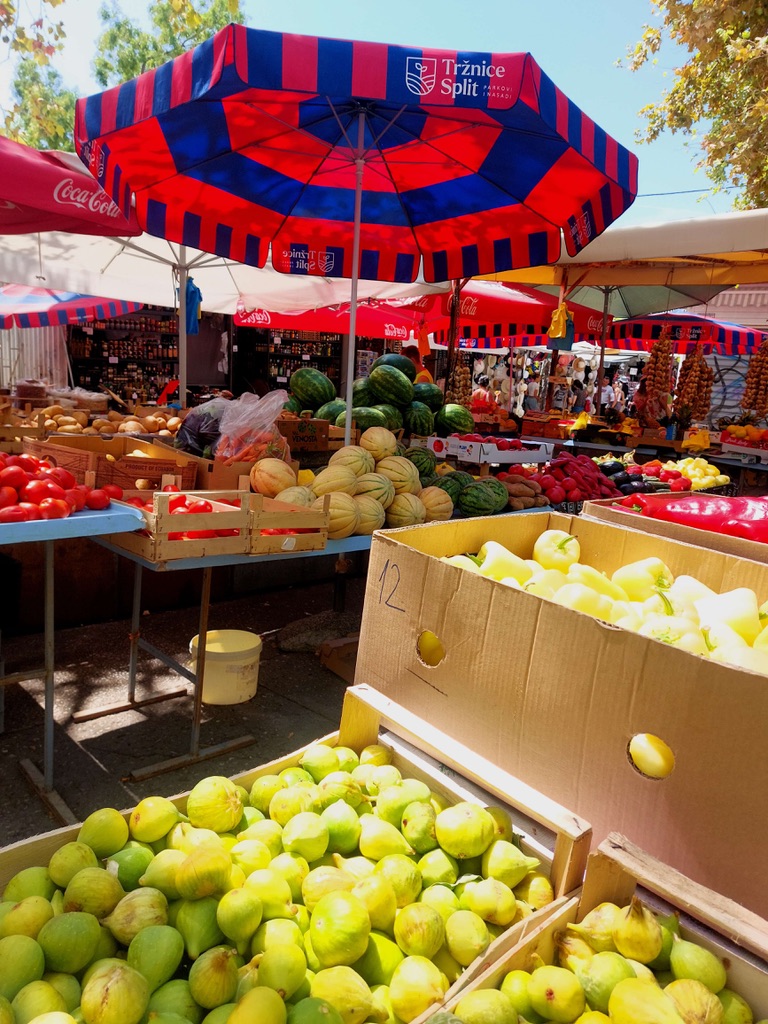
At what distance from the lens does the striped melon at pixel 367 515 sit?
3920 mm

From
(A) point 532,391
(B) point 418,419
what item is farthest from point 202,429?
(A) point 532,391

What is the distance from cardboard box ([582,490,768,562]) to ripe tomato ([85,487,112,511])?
2.17 metres

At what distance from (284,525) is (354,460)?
3.20 feet

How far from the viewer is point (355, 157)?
13.9 feet

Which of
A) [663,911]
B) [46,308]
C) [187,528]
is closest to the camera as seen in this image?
[663,911]

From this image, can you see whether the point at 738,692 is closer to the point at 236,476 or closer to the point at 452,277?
the point at 236,476

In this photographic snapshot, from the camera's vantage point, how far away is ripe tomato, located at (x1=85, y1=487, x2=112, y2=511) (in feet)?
10.1

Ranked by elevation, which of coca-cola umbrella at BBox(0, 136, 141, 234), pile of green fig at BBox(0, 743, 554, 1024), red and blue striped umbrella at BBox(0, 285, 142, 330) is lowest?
pile of green fig at BBox(0, 743, 554, 1024)

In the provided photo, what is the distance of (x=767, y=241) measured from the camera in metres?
6.01

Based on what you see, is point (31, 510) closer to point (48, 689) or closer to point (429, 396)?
point (48, 689)

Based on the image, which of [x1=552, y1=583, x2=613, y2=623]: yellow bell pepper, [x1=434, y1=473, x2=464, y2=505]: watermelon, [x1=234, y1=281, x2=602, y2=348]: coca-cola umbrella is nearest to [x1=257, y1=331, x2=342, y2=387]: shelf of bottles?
[x1=234, y1=281, x2=602, y2=348]: coca-cola umbrella

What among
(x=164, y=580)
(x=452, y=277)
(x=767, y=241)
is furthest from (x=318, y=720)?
(x=767, y=241)

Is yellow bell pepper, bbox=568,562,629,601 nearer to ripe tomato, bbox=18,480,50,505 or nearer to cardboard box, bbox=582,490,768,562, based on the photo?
cardboard box, bbox=582,490,768,562

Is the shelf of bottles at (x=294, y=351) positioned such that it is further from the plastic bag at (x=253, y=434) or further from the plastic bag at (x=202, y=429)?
the plastic bag at (x=253, y=434)
